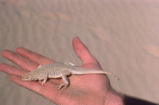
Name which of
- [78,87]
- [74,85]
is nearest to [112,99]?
[78,87]

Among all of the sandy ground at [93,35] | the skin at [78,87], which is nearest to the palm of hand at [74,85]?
the skin at [78,87]

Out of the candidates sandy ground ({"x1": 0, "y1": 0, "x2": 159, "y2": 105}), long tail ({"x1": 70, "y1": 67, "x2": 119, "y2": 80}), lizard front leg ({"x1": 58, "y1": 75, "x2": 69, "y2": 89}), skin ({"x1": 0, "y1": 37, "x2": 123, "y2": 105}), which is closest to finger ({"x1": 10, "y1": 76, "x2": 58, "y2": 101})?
skin ({"x1": 0, "y1": 37, "x2": 123, "y2": 105})

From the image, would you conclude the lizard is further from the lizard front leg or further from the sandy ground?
the sandy ground

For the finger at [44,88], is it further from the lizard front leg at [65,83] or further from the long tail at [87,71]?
the long tail at [87,71]

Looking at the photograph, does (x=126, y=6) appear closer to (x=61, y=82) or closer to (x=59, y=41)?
(x=59, y=41)

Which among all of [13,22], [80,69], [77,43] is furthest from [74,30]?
[80,69]

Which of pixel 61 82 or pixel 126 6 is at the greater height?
pixel 61 82
